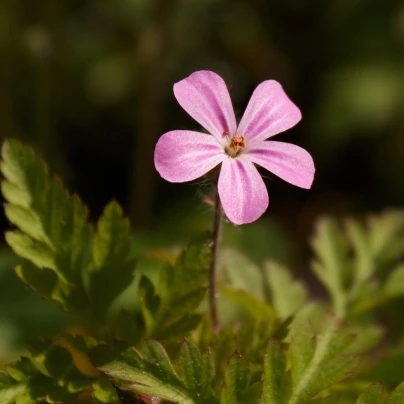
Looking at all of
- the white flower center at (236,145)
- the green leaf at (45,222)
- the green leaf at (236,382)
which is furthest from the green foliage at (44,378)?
the white flower center at (236,145)

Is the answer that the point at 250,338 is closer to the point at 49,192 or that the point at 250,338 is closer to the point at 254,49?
the point at 49,192

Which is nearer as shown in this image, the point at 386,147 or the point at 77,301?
the point at 77,301

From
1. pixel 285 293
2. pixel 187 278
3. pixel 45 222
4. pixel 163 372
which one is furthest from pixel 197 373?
pixel 285 293

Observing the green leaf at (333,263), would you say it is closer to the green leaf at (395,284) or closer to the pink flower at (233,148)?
the green leaf at (395,284)

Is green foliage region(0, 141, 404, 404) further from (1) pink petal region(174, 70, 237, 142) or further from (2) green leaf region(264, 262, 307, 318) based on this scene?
(1) pink petal region(174, 70, 237, 142)

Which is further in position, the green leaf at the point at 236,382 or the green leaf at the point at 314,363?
the green leaf at the point at 314,363

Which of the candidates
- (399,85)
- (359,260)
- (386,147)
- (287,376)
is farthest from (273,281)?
(399,85)
